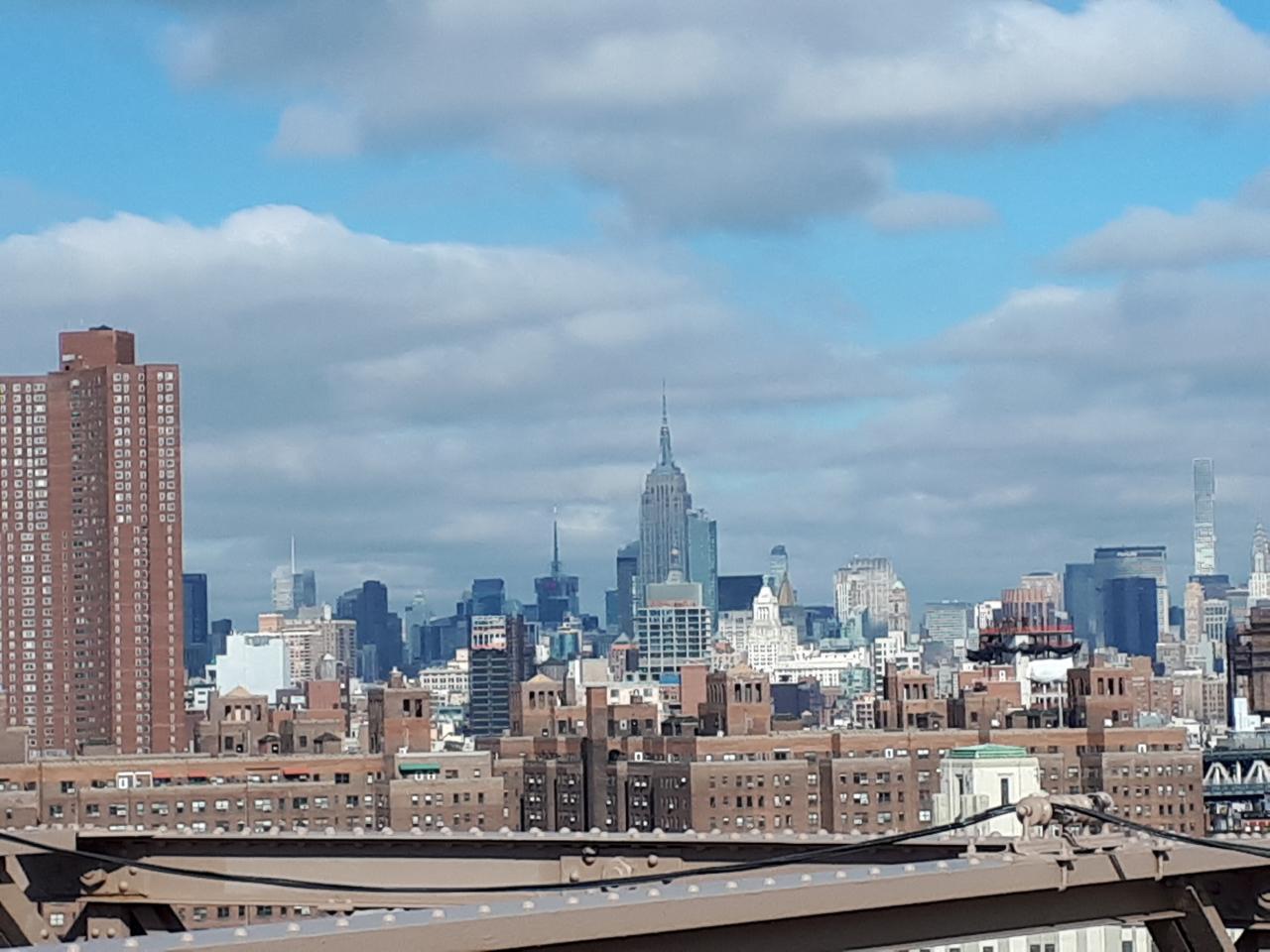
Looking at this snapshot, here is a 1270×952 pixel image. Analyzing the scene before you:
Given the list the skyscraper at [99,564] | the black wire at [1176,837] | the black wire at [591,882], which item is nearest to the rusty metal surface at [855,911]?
the black wire at [1176,837]

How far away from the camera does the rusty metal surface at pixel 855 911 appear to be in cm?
1089

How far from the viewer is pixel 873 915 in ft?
40.7

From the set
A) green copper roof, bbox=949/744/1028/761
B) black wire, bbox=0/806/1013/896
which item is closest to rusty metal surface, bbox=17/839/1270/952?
black wire, bbox=0/806/1013/896

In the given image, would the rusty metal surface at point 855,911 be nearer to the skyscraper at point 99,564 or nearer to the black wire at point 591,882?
the black wire at point 591,882

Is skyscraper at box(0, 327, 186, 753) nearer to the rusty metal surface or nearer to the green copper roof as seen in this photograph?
the green copper roof

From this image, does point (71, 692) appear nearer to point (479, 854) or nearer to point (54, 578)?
point (54, 578)

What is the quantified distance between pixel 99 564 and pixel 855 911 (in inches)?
6845

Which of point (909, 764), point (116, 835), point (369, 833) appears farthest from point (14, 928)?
point (909, 764)

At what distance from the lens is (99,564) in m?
182

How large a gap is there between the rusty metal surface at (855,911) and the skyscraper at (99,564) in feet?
525

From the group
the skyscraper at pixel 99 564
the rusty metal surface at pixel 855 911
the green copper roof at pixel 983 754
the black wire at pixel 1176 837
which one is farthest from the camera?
the skyscraper at pixel 99 564

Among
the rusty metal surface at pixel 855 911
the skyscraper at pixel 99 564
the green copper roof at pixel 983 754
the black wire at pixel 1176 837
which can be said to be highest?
the skyscraper at pixel 99 564

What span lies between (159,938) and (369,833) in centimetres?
684

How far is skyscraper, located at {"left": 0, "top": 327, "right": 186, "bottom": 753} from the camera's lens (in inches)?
6959
